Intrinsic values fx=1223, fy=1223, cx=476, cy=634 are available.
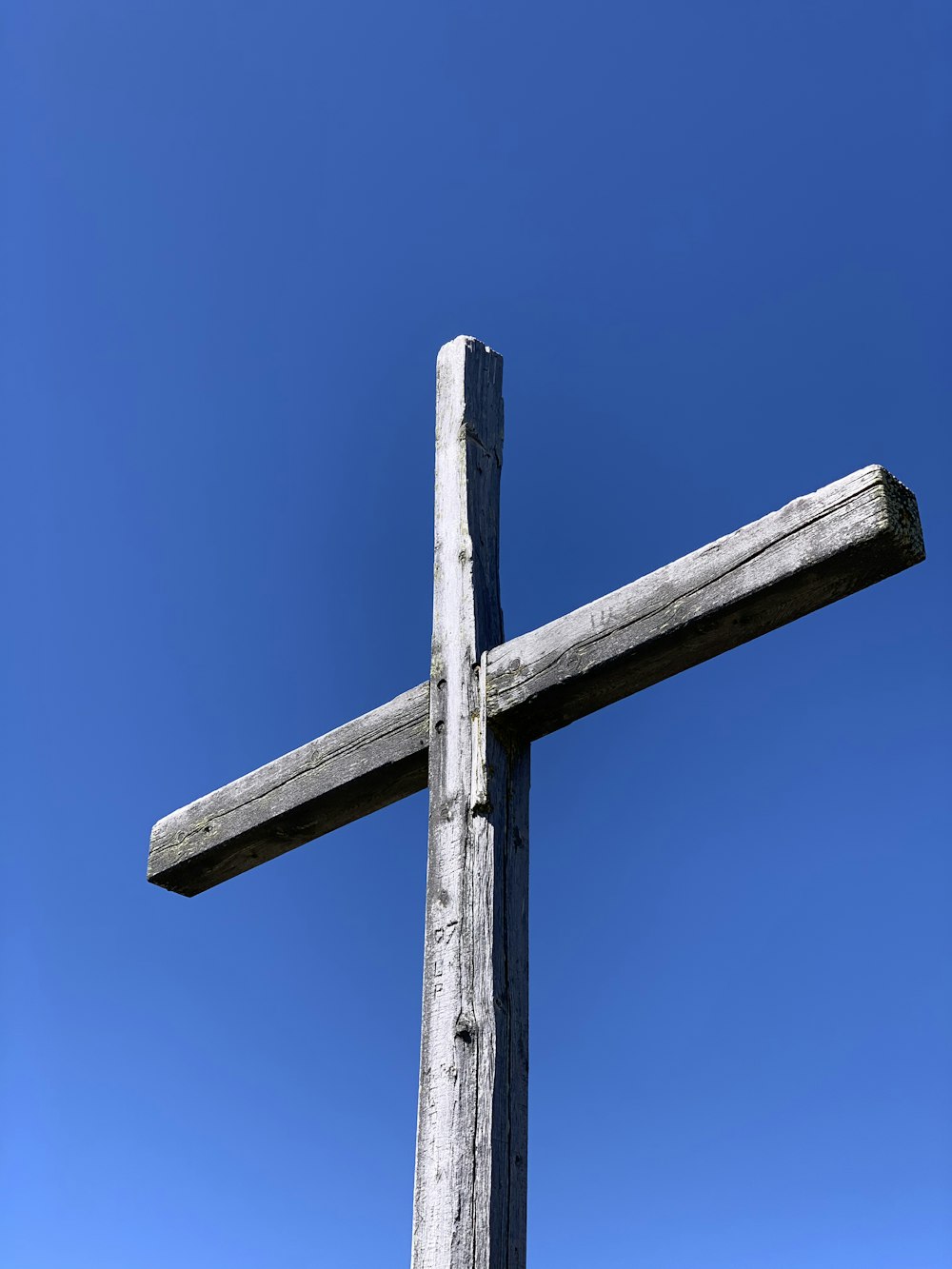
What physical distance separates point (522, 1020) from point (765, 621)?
3.33ft

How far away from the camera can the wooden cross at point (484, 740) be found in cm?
248

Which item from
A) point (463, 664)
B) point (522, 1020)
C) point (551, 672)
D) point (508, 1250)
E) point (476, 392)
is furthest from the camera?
point (476, 392)

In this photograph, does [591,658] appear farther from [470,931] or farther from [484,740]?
[470,931]

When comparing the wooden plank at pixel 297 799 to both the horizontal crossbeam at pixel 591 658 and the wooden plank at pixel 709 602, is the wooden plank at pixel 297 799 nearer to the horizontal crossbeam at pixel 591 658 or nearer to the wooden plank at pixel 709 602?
the horizontal crossbeam at pixel 591 658

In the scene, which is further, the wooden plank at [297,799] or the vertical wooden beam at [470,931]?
the wooden plank at [297,799]

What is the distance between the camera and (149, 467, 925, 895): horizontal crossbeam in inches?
98.5

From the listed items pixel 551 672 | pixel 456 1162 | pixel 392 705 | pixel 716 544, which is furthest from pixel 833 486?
pixel 456 1162

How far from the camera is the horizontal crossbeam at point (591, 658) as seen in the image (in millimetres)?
2502

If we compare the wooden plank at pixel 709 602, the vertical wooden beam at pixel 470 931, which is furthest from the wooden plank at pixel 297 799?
the wooden plank at pixel 709 602

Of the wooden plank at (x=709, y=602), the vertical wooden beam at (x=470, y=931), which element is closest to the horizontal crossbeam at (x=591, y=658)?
the wooden plank at (x=709, y=602)

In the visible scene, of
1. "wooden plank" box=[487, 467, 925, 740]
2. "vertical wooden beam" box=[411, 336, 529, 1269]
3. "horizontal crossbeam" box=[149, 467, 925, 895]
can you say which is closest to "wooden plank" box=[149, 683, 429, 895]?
"horizontal crossbeam" box=[149, 467, 925, 895]

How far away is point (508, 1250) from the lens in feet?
8.02

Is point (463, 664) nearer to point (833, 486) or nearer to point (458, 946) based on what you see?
point (458, 946)

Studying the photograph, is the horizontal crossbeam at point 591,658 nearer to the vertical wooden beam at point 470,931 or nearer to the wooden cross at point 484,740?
the wooden cross at point 484,740
